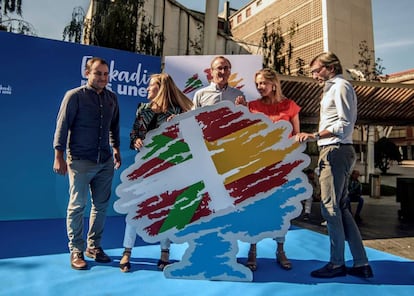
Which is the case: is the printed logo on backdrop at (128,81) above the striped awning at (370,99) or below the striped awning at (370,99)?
below

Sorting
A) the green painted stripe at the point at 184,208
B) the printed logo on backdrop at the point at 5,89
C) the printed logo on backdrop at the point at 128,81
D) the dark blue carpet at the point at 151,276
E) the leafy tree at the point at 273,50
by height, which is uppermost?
the leafy tree at the point at 273,50

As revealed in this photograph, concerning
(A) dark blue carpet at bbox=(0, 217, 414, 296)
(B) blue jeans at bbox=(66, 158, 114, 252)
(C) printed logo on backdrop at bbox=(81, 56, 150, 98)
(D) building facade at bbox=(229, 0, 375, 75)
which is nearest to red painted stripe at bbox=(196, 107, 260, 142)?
(B) blue jeans at bbox=(66, 158, 114, 252)

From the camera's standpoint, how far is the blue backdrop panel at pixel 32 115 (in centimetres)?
414

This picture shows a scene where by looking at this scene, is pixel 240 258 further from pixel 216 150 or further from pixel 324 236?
pixel 324 236

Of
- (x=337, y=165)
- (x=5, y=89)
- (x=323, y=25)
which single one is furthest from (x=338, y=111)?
(x=323, y=25)

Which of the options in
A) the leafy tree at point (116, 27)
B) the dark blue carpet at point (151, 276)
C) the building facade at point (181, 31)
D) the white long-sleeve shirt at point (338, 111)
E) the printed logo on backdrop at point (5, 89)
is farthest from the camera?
the building facade at point (181, 31)

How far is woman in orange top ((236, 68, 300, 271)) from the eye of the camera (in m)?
2.65

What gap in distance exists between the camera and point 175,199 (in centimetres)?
244

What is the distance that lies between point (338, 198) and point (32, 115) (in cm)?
382

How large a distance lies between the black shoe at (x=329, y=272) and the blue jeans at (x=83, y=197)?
1797 mm

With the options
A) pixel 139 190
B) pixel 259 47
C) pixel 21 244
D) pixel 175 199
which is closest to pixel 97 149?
pixel 139 190

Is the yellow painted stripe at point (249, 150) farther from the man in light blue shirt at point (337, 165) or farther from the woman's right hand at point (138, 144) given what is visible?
the woman's right hand at point (138, 144)

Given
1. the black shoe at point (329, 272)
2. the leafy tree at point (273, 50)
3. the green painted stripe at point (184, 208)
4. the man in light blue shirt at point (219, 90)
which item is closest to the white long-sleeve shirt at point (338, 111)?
the man in light blue shirt at point (219, 90)

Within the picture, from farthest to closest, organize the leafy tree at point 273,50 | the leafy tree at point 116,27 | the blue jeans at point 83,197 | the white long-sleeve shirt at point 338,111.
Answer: the leafy tree at point 273,50 < the leafy tree at point 116,27 < the blue jeans at point 83,197 < the white long-sleeve shirt at point 338,111
